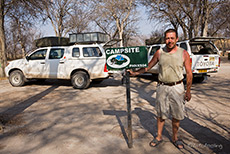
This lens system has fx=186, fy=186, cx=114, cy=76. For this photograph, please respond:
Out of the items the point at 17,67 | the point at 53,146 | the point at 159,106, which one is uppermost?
the point at 17,67

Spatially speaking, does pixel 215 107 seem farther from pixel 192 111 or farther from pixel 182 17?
pixel 182 17

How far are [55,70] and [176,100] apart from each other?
6669 mm

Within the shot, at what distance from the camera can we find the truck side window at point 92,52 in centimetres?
809

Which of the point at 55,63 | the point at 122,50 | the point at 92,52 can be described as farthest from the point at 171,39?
the point at 55,63

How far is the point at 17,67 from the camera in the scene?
891 cm

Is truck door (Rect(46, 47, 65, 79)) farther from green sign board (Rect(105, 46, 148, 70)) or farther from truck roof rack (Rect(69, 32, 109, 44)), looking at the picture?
green sign board (Rect(105, 46, 148, 70))

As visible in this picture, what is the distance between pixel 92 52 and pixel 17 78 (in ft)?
13.4

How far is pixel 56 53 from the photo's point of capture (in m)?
8.62

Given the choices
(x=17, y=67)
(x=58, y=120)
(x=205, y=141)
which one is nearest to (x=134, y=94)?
(x=58, y=120)

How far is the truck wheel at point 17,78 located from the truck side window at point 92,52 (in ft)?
11.3

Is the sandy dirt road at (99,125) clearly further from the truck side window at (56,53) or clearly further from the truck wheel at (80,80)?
the truck side window at (56,53)

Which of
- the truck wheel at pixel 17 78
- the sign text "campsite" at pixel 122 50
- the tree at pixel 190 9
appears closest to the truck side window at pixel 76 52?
the truck wheel at pixel 17 78

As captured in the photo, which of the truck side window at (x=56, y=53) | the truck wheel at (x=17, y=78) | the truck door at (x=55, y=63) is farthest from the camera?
the truck wheel at (x=17, y=78)

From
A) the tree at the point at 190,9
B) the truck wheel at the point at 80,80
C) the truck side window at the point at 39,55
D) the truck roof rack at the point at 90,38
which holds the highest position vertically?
the tree at the point at 190,9
